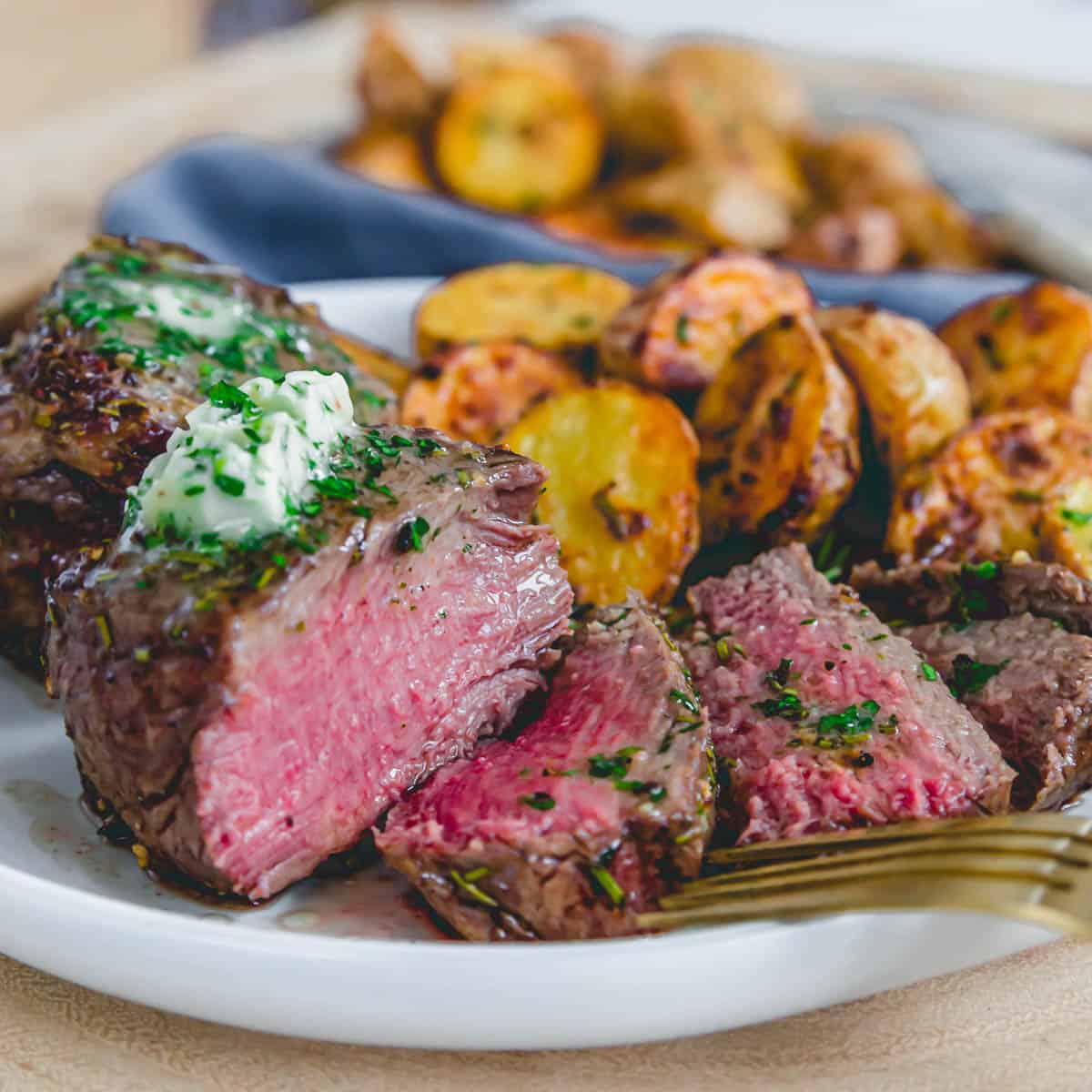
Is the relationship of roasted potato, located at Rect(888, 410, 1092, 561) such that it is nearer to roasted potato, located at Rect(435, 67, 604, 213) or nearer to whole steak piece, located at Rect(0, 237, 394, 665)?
whole steak piece, located at Rect(0, 237, 394, 665)

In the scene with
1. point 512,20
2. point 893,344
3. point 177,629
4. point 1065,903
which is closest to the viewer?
point 1065,903

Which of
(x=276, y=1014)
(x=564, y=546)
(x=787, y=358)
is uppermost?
(x=787, y=358)

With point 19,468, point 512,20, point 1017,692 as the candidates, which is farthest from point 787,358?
point 512,20

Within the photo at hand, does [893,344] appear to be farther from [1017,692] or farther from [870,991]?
[870,991]

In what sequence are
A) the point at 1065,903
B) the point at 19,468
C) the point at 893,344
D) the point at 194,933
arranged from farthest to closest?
1. the point at 893,344
2. the point at 19,468
3. the point at 194,933
4. the point at 1065,903

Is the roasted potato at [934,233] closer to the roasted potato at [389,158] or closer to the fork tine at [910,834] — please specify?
the roasted potato at [389,158]

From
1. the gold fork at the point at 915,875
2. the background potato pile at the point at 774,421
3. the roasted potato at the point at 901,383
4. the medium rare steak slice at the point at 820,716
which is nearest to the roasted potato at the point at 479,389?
the background potato pile at the point at 774,421

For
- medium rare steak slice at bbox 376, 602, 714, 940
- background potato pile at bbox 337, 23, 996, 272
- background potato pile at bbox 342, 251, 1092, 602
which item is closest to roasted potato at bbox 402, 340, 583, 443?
background potato pile at bbox 342, 251, 1092, 602

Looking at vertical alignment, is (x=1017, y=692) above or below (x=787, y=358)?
below
